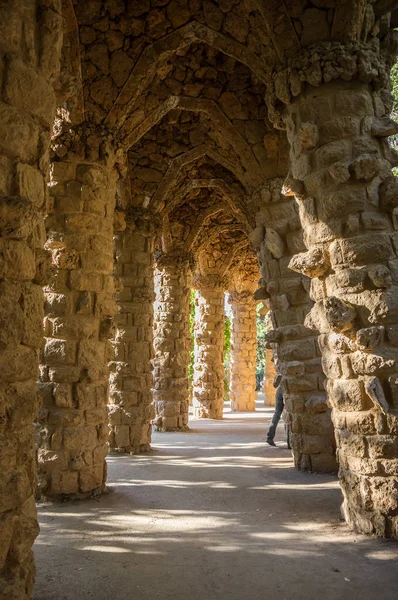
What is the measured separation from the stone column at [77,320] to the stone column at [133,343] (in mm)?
2929

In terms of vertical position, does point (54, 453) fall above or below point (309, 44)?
below

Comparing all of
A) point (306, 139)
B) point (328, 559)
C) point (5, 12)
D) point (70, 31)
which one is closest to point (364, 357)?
point (328, 559)

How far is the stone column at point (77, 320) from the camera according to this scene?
5625 millimetres

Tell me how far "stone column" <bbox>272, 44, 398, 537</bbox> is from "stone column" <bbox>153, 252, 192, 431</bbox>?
8.52 m

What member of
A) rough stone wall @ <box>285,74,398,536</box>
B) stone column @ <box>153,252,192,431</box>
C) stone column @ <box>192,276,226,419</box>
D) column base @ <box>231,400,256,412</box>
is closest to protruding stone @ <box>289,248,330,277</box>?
rough stone wall @ <box>285,74,398,536</box>

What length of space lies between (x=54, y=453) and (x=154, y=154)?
21.5 feet

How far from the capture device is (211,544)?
4.08 metres

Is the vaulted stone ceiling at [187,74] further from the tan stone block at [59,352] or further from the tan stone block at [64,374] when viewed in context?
the tan stone block at [64,374]

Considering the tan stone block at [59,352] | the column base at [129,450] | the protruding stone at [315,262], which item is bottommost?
the column base at [129,450]

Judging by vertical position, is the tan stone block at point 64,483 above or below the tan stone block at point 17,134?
below

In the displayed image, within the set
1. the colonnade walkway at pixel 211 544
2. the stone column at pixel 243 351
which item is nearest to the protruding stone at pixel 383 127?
the colonnade walkway at pixel 211 544

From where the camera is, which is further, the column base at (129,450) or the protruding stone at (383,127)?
the column base at (129,450)

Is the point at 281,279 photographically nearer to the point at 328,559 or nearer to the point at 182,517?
the point at 182,517

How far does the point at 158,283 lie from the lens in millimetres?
13562
